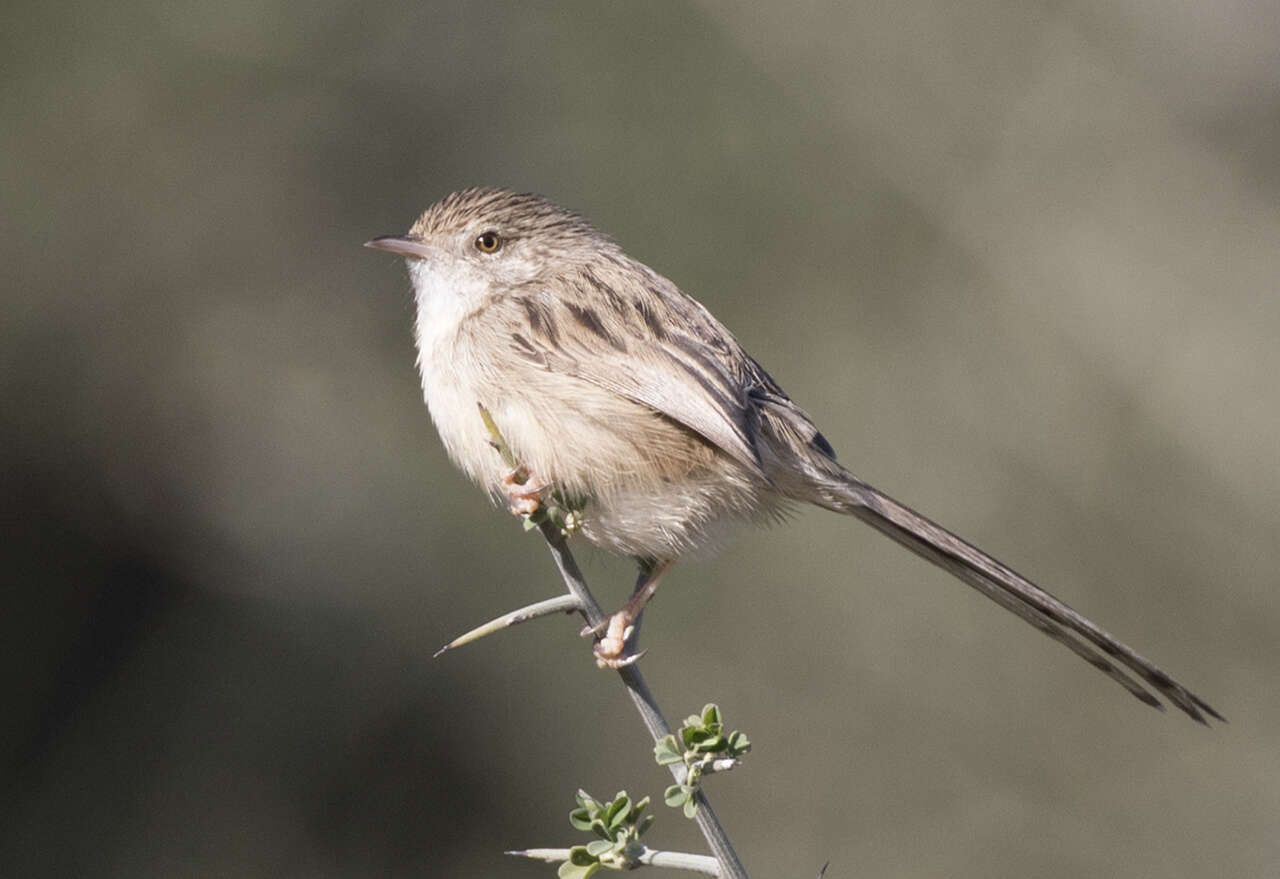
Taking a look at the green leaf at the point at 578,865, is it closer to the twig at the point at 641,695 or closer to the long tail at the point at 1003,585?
the twig at the point at 641,695

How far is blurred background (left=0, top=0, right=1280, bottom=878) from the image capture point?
9.23 metres

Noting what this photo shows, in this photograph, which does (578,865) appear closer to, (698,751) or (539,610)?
(698,751)

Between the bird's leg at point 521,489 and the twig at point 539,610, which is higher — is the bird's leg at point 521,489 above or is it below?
above

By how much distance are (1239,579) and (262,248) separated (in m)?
6.88

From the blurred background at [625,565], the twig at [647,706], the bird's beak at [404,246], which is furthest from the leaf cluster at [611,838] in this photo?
the blurred background at [625,565]

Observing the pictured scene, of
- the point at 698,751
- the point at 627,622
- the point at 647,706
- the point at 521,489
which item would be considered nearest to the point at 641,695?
the point at 647,706

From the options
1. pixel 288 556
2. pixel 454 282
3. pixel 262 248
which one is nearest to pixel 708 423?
pixel 454 282

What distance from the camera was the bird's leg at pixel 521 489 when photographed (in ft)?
11.0

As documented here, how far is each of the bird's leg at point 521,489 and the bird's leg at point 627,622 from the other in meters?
0.33

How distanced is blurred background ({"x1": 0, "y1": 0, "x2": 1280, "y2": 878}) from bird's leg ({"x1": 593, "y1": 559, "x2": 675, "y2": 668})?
464 centimetres

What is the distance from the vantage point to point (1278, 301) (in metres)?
9.93

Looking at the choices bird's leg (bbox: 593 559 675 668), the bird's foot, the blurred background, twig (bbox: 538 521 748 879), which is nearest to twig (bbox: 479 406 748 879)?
twig (bbox: 538 521 748 879)

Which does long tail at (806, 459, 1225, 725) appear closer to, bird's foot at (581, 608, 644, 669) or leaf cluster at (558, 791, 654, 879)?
bird's foot at (581, 608, 644, 669)

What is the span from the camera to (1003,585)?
13.2 feet
